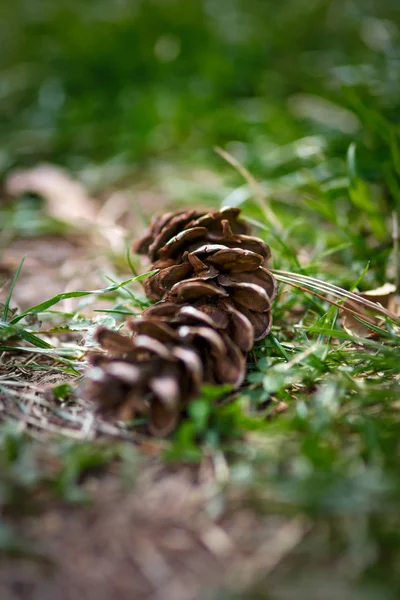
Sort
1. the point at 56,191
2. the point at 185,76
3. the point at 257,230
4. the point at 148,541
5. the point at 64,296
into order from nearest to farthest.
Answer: the point at 148,541, the point at 64,296, the point at 257,230, the point at 56,191, the point at 185,76

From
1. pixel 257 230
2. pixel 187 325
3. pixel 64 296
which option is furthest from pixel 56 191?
pixel 187 325

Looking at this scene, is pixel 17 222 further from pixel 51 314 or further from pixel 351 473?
pixel 351 473

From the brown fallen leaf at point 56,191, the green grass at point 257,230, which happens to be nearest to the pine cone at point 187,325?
the green grass at point 257,230

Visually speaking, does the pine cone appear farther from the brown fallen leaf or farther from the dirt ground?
the brown fallen leaf

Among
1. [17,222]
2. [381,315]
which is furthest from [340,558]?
[17,222]

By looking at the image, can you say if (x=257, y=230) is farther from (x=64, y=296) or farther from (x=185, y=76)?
(x=185, y=76)
